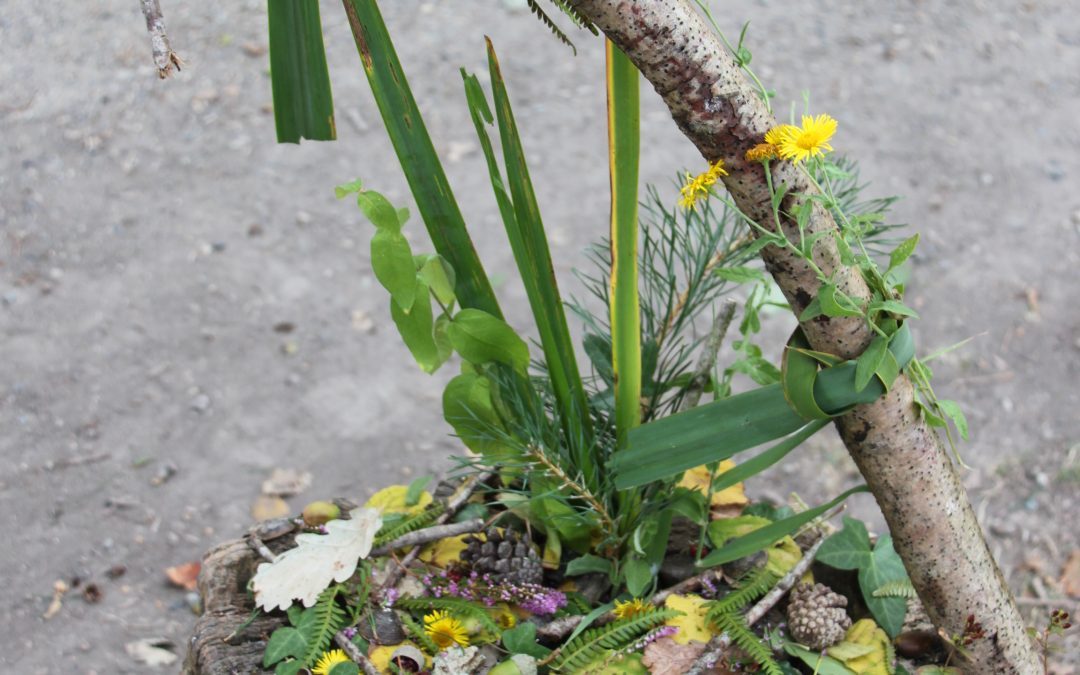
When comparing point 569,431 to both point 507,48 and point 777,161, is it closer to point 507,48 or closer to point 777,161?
point 777,161

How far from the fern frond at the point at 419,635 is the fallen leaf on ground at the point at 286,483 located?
828mm

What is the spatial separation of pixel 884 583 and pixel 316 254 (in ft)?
4.55

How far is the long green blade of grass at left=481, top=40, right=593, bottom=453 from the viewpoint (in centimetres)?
72

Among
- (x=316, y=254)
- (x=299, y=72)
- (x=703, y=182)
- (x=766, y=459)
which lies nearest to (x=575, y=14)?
(x=703, y=182)

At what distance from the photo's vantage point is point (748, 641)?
2.62ft

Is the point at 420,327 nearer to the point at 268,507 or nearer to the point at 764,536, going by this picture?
the point at 764,536

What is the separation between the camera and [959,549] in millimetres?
782

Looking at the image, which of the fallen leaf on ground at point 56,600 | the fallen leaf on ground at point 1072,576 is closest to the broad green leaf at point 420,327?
the fallen leaf on ground at point 56,600

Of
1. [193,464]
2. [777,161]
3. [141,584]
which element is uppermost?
[777,161]

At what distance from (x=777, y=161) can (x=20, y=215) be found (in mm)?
1834

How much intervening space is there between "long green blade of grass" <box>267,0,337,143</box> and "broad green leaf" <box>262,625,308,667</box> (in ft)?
1.27

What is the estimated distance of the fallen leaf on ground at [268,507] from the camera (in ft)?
5.20

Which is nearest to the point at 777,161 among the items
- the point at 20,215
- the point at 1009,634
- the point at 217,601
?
the point at 1009,634

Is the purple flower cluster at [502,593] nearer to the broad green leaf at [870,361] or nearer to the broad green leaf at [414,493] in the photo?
the broad green leaf at [414,493]
